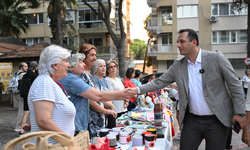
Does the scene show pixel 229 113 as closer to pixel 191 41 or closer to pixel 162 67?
pixel 191 41

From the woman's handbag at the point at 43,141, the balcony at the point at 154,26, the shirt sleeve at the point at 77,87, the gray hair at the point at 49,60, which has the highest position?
the balcony at the point at 154,26

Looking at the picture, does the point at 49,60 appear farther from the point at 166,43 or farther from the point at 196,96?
the point at 166,43

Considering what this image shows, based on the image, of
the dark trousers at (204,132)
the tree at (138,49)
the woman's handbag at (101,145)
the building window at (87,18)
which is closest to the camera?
the woman's handbag at (101,145)

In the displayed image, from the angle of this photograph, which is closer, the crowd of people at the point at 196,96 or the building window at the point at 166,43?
the crowd of people at the point at 196,96

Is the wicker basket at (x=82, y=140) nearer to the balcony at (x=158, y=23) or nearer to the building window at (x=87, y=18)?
the balcony at (x=158, y=23)

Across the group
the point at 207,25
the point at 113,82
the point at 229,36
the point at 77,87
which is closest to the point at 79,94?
the point at 77,87

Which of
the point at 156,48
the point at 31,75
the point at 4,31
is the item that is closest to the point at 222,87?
the point at 31,75

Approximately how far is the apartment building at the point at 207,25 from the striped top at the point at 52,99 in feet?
80.1

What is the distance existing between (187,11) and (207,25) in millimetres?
2700

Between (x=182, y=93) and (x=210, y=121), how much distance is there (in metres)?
0.47

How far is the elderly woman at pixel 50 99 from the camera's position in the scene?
190 centimetres

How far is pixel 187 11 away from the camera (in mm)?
25609

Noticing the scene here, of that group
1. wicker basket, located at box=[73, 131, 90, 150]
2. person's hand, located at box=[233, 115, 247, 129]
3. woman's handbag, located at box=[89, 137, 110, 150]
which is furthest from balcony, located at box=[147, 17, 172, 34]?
wicker basket, located at box=[73, 131, 90, 150]

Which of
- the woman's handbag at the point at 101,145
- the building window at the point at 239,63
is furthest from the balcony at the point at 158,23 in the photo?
the woman's handbag at the point at 101,145
